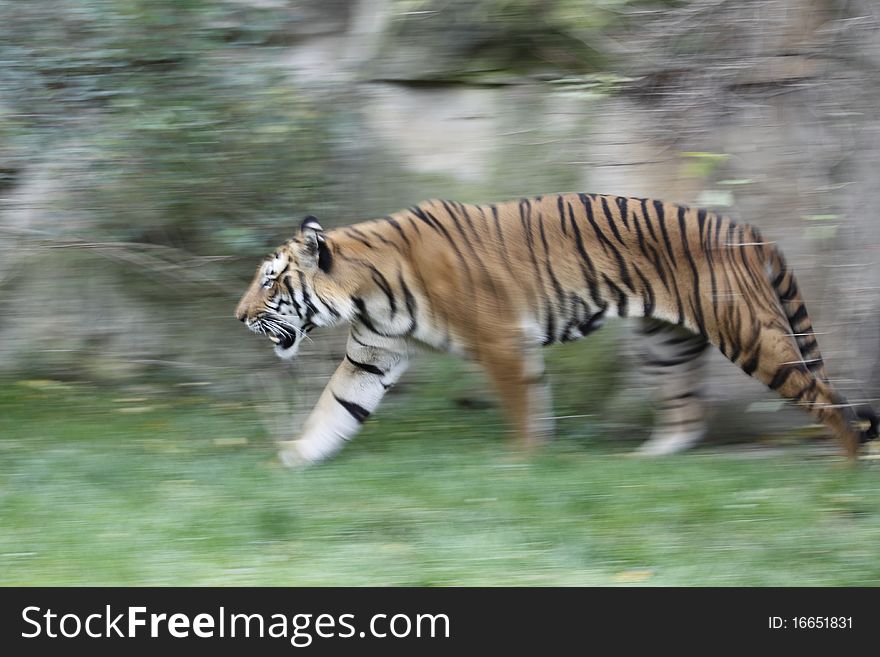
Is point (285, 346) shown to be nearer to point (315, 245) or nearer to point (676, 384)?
point (315, 245)

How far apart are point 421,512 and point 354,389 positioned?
1.61 m

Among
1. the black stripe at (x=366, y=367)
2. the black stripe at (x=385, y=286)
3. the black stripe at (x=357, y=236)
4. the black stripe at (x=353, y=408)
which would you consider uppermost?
the black stripe at (x=357, y=236)

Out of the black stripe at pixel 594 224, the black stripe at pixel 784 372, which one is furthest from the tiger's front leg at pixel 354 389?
the black stripe at pixel 784 372

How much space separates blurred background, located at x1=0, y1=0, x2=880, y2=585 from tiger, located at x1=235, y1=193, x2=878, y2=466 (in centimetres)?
28

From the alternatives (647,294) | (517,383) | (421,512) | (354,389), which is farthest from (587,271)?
(421,512)

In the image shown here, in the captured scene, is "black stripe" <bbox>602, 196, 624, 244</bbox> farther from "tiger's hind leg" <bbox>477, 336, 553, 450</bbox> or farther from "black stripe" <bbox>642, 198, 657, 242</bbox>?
"tiger's hind leg" <bbox>477, 336, 553, 450</bbox>

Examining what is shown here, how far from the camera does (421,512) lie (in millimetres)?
6082

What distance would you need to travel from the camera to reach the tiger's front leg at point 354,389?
24.3ft

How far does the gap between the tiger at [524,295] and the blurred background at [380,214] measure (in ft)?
0.92

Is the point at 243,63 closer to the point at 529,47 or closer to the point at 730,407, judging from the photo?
the point at 529,47

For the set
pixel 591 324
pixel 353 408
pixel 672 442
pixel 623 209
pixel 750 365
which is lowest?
pixel 672 442

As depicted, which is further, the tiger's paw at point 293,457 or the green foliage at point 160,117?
the green foliage at point 160,117

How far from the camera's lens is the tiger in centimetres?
715

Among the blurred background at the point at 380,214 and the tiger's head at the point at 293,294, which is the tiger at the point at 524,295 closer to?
the tiger's head at the point at 293,294
